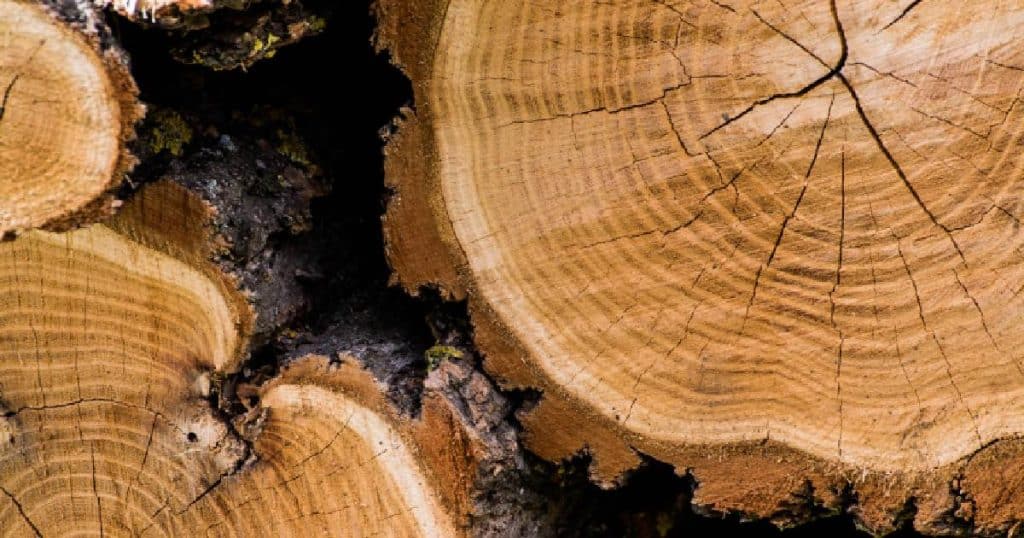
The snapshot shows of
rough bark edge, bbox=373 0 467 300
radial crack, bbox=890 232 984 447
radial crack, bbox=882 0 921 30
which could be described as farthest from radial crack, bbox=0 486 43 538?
radial crack, bbox=882 0 921 30

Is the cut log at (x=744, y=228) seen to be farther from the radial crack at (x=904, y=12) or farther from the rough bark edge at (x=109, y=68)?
the rough bark edge at (x=109, y=68)

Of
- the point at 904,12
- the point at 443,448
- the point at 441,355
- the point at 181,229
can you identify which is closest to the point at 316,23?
the point at 181,229

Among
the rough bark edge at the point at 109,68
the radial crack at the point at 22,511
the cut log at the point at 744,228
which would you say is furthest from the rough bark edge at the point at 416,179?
the radial crack at the point at 22,511

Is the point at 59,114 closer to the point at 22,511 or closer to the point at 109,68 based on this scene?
the point at 109,68

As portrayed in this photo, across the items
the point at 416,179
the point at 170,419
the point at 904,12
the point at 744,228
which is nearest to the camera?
the point at 904,12

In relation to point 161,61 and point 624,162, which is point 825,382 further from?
point 161,61

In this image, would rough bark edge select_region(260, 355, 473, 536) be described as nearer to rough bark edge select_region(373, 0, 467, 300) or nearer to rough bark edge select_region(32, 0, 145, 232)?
rough bark edge select_region(373, 0, 467, 300)
